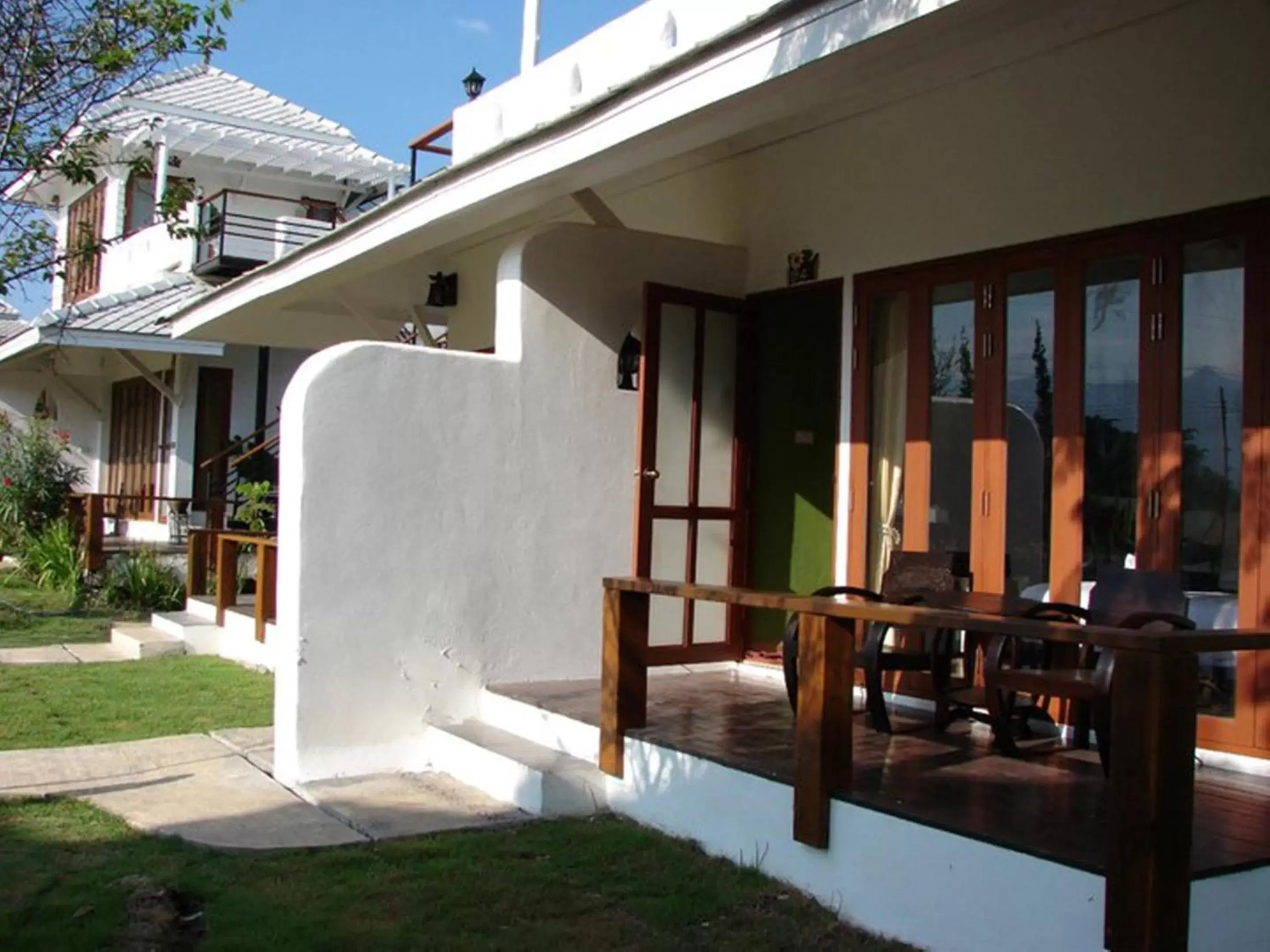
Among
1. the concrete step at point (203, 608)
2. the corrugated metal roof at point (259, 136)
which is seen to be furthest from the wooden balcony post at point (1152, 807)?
the corrugated metal roof at point (259, 136)

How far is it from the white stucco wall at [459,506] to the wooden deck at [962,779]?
19.1 inches

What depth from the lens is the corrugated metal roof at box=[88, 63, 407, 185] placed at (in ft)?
62.5

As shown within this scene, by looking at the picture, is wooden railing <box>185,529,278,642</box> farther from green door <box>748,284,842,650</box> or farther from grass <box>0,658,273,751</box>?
green door <box>748,284,842,650</box>

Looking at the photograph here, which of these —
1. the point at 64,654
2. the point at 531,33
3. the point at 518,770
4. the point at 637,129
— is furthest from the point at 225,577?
the point at 637,129

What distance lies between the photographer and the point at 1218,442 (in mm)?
5254

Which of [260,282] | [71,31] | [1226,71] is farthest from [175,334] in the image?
[1226,71]

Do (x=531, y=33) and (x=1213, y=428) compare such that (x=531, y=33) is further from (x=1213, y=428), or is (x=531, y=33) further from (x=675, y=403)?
(x=1213, y=428)

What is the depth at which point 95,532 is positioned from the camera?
44.5 ft

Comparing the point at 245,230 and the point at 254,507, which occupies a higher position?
the point at 245,230

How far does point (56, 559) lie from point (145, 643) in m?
4.70

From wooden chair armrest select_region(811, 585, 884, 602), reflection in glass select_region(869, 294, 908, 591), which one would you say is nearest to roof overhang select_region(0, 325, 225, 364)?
reflection in glass select_region(869, 294, 908, 591)

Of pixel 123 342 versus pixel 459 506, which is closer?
pixel 459 506

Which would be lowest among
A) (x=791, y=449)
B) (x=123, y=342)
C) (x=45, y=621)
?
(x=45, y=621)

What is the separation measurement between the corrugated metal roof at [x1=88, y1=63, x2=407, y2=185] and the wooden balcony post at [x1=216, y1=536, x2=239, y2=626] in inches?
388
